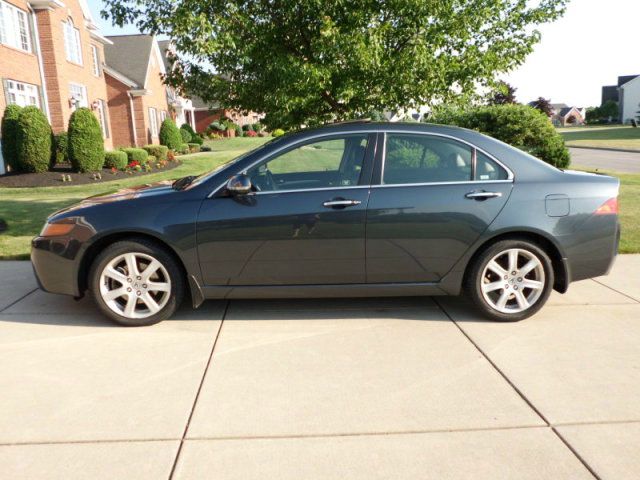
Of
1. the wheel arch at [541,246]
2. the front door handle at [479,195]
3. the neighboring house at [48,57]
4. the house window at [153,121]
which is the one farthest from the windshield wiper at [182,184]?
the house window at [153,121]

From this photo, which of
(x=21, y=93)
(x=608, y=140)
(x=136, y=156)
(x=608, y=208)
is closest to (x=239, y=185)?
(x=608, y=208)

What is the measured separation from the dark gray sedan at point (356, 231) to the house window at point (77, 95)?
21299 millimetres

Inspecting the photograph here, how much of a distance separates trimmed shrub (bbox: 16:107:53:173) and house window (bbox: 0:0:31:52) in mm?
3946

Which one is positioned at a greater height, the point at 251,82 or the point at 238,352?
the point at 251,82

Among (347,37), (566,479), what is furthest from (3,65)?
(566,479)

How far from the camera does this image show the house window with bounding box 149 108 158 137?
109ft

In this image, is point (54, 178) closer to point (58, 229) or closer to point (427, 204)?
point (58, 229)

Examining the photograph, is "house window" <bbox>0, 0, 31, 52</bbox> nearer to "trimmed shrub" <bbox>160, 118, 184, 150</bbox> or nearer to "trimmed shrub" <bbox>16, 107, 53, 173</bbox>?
"trimmed shrub" <bbox>16, 107, 53, 173</bbox>

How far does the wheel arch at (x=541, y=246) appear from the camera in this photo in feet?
15.0

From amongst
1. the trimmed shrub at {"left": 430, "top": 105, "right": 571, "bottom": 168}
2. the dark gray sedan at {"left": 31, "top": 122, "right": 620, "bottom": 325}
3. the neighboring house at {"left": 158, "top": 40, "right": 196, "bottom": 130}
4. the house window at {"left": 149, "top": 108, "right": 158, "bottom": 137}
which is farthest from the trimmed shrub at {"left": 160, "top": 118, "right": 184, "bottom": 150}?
the dark gray sedan at {"left": 31, "top": 122, "right": 620, "bottom": 325}

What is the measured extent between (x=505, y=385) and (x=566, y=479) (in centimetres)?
95

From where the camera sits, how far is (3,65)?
18.5 meters

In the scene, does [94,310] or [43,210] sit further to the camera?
[43,210]

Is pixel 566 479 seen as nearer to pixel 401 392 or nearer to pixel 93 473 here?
pixel 401 392
